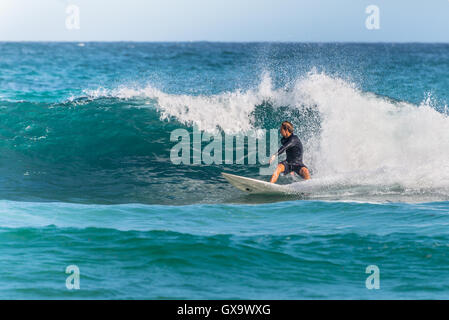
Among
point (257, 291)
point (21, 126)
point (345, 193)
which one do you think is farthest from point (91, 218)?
point (21, 126)

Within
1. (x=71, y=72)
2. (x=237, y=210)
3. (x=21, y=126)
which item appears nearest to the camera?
(x=237, y=210)

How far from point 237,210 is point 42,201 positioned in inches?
143

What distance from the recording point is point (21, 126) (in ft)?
51.3

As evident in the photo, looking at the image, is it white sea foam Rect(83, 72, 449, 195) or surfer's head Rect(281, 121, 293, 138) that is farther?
→ surfer's head Rect(281, 121, 293, 138)

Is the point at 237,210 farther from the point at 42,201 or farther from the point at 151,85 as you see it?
→ the point at 151,85
